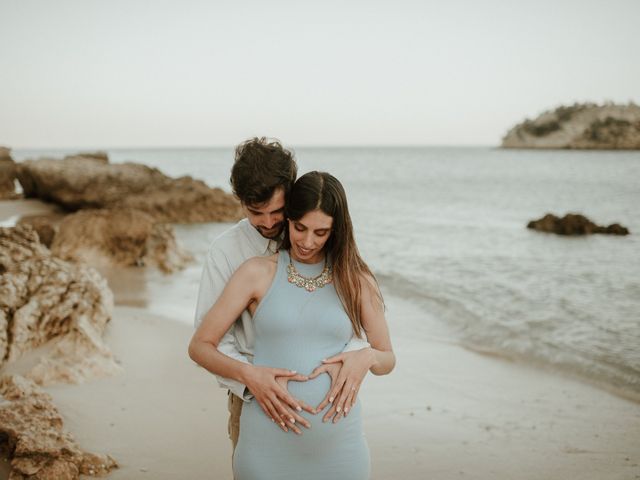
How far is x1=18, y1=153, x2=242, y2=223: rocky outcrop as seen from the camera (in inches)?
774

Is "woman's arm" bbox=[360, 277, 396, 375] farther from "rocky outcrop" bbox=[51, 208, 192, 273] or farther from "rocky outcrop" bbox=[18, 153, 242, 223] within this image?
"rocky outcrop" bbox=[18, 153, 242, 223]

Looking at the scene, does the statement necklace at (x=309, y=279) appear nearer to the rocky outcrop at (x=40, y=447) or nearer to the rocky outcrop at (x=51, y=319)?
the rocky outcrop at (x=40, y=447)

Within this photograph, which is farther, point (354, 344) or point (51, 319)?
point (51, 319)

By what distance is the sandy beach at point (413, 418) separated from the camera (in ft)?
13.4

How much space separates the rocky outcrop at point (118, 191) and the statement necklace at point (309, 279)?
1747 cm

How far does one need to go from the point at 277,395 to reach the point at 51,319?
3.36 m

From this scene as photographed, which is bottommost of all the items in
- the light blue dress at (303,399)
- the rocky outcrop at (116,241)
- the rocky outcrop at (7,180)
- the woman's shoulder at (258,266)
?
the rocky outcrop at (7,180)

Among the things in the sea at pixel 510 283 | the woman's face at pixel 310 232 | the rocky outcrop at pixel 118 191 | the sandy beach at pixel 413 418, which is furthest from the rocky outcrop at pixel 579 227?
the woman's face at pixel 310 232

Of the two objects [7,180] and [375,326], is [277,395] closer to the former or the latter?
[375,326]

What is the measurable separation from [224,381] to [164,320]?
4.95 metres

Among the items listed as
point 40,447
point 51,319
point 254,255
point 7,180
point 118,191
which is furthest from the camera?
point 7,180

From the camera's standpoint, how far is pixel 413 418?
16.7 feet

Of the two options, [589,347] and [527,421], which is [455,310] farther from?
[527,421]

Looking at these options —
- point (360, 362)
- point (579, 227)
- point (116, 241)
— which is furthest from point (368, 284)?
point (579, 227)
